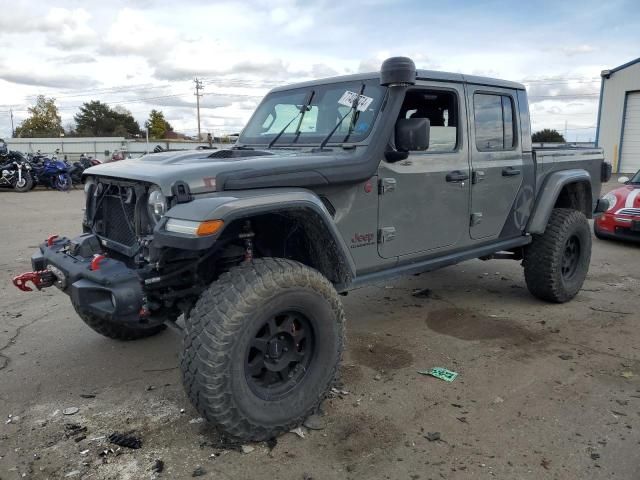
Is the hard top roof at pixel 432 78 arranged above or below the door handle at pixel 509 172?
above

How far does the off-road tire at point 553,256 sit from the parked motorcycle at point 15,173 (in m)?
15.9

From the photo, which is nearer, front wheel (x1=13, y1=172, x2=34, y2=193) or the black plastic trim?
the black plastic trim

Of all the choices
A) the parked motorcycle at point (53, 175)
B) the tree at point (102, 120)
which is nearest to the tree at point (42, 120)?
the tree at point (102, 120)

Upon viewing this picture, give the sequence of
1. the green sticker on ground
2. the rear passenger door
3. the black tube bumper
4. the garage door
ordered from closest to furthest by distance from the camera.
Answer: the black tube bumper < the green sticker on ground < the rear passenger door < the garage door

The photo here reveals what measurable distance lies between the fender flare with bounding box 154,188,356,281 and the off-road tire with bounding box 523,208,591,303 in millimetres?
2746

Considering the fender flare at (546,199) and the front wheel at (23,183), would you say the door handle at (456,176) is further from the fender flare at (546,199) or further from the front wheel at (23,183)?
the front wheel at (23,183)

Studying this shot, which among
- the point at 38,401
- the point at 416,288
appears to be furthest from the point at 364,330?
the point at 38,401

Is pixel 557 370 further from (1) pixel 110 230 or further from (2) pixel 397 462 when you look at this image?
(1) pixel 110 230

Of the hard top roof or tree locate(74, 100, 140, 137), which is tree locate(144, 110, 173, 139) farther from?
the hard top roof

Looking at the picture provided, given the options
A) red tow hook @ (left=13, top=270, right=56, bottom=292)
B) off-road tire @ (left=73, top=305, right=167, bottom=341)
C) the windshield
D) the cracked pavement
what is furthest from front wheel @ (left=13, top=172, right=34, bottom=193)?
red tow hook @ (left=13, top=270, right=56, bottom=292)

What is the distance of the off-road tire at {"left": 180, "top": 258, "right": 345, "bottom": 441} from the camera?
258 centimetres

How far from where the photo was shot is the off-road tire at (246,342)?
2.58 m

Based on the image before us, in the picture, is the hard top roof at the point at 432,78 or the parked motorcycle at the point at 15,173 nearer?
the hard top roof at the point at 432,78

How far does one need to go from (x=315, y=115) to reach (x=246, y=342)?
1.89m
